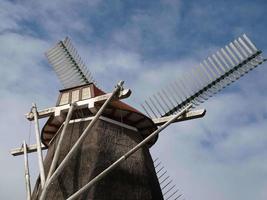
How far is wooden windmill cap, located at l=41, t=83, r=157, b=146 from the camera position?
11.0m

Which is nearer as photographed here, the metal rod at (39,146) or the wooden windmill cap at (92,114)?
the metal rod at (39,146)

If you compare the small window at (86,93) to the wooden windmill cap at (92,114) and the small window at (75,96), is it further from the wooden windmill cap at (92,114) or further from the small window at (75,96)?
the small window at (75,96)

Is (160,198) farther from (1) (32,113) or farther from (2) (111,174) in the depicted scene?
(1) (32,113)

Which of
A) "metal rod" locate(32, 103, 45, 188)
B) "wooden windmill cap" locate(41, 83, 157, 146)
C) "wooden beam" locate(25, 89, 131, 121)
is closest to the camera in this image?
"metal rod" locate(32, 103, 45, 188)

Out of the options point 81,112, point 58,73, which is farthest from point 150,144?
point 58,73

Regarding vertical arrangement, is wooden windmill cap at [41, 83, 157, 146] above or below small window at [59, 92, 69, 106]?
below

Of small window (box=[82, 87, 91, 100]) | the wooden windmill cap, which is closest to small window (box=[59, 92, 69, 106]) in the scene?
the wooden windmill cap

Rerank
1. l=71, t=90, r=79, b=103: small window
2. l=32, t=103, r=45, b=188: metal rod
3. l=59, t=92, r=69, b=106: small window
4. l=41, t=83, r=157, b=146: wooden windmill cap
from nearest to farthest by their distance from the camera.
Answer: l=32, t=103, r=45, b=188: metal rod → l=41, t=83, r=157, b=146: wooden windmill cap → l=71, t=90, r=79, b=103: small window → l=59, t=92, r=69, b=106: small window

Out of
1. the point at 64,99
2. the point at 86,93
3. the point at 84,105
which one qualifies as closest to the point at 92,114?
the point at 84,105

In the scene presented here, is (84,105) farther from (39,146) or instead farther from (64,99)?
(39,146)

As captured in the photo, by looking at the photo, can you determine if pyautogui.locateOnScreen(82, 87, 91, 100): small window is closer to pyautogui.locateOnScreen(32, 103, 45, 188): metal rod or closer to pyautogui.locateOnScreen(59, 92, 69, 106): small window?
pyautogui.locateOnScreen(59, 92, 69, 106): small window

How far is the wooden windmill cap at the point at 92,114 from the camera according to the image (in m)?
11.0

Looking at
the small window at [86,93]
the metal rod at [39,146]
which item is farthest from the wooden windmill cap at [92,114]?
the metal rod at [39,146]

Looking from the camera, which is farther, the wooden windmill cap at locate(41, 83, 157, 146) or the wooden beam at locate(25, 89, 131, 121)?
the wooden windmill cap at locate(41, 83, 157, 146)
